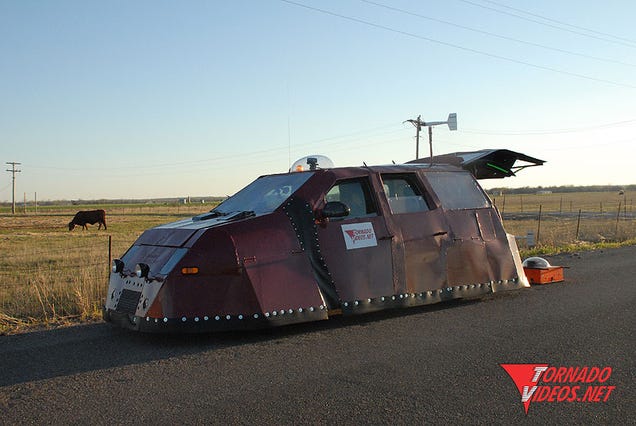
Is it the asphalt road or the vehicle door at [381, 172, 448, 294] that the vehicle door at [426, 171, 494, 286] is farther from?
the asphalt road

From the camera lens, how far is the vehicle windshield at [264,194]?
6520mm

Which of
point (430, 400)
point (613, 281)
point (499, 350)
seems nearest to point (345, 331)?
point (499, 350)

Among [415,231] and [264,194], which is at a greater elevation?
[264,194]

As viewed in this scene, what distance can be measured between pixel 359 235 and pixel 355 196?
58cm

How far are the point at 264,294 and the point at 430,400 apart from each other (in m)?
2.16

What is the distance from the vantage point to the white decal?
644 centimetres

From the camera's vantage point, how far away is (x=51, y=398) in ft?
13.8

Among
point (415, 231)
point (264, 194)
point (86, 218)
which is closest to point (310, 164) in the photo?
point (264, 194)

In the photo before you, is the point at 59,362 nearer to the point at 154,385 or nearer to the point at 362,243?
the point at 154,385

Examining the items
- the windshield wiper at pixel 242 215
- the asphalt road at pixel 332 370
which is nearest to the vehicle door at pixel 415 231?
the asphalt road at pixel 332 370

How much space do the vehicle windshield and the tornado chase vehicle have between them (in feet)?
0.07

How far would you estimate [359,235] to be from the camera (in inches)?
257

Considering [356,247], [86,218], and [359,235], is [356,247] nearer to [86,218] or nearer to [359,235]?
[359,235]

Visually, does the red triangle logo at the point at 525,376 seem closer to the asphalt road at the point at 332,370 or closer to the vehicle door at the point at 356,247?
the asphalt road at the point at 332,370
